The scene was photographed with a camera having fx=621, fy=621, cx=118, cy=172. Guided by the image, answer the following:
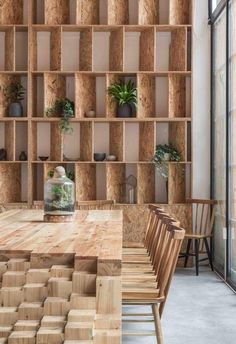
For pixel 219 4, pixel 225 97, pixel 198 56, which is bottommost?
pixel 225 97

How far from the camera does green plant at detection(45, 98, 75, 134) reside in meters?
7.59

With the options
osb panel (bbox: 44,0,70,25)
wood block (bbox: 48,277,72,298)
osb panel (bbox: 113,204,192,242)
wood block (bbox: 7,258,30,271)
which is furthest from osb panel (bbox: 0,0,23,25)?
wood block (bbox: 48,277,72,298)

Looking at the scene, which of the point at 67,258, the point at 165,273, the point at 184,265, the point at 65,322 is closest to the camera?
the point at 65,322

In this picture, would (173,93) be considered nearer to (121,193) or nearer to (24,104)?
(121,193)

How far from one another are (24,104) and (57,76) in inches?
21.9

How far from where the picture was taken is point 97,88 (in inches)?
312

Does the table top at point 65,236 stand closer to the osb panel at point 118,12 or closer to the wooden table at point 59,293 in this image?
the wooden table at point 59,293

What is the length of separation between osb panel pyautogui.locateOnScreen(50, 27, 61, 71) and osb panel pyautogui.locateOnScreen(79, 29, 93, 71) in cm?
29

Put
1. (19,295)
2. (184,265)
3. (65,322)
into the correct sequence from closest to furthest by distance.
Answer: (65,322), (19,295), (184,265)

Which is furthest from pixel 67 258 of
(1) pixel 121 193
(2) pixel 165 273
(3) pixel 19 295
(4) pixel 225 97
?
(1) pixel 121 193

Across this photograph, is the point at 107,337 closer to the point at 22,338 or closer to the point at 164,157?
the point at 22,338

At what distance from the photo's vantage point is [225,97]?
695cm

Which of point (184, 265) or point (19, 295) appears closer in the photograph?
point (19, 295)

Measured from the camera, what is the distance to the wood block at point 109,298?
2.50 metres
